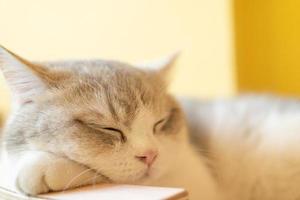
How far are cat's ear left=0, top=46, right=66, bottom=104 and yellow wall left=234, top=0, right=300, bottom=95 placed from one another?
1187mm

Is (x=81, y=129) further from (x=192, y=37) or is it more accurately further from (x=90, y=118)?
(x=192, y=37)

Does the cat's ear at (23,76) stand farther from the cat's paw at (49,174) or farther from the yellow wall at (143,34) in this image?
the yellow wall at (143,34)

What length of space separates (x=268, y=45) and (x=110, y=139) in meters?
1.37

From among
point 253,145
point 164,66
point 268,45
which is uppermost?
point 164,66

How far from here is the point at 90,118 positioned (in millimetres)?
1110

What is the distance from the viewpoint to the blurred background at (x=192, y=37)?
6.84 ft

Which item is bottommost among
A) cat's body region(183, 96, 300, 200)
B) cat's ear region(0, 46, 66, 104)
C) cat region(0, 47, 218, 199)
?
cat's body region(183, 96, 300, 200)

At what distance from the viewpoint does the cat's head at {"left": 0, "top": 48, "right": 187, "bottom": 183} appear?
3.58ft

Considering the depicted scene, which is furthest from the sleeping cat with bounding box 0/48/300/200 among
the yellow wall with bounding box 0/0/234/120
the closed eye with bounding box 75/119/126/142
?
the yellow wall with bounding box 0/0/234/120

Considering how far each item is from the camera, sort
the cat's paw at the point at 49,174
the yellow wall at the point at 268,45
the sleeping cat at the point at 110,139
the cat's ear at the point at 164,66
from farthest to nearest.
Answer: the yellow wall at the point at 268,45, the cat's ear at the point at 164,66, the sleeping cat at the point at 110,139, the cat's paw at the point at 49,174

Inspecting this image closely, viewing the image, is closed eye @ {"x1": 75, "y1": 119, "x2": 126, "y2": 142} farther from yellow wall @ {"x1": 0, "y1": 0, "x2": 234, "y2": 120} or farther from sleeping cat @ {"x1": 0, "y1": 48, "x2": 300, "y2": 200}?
yellow wall @ {"x1": 0, "y1": 0, "x2": 234, "y2": 120}

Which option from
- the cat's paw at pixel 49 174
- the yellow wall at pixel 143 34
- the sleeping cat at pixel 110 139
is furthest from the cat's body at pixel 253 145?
the cat's paw at pixel 49 174

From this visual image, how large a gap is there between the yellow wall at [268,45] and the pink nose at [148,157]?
117 cm

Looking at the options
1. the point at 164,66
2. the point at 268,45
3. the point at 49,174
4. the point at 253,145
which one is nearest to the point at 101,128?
the point at 49,174
